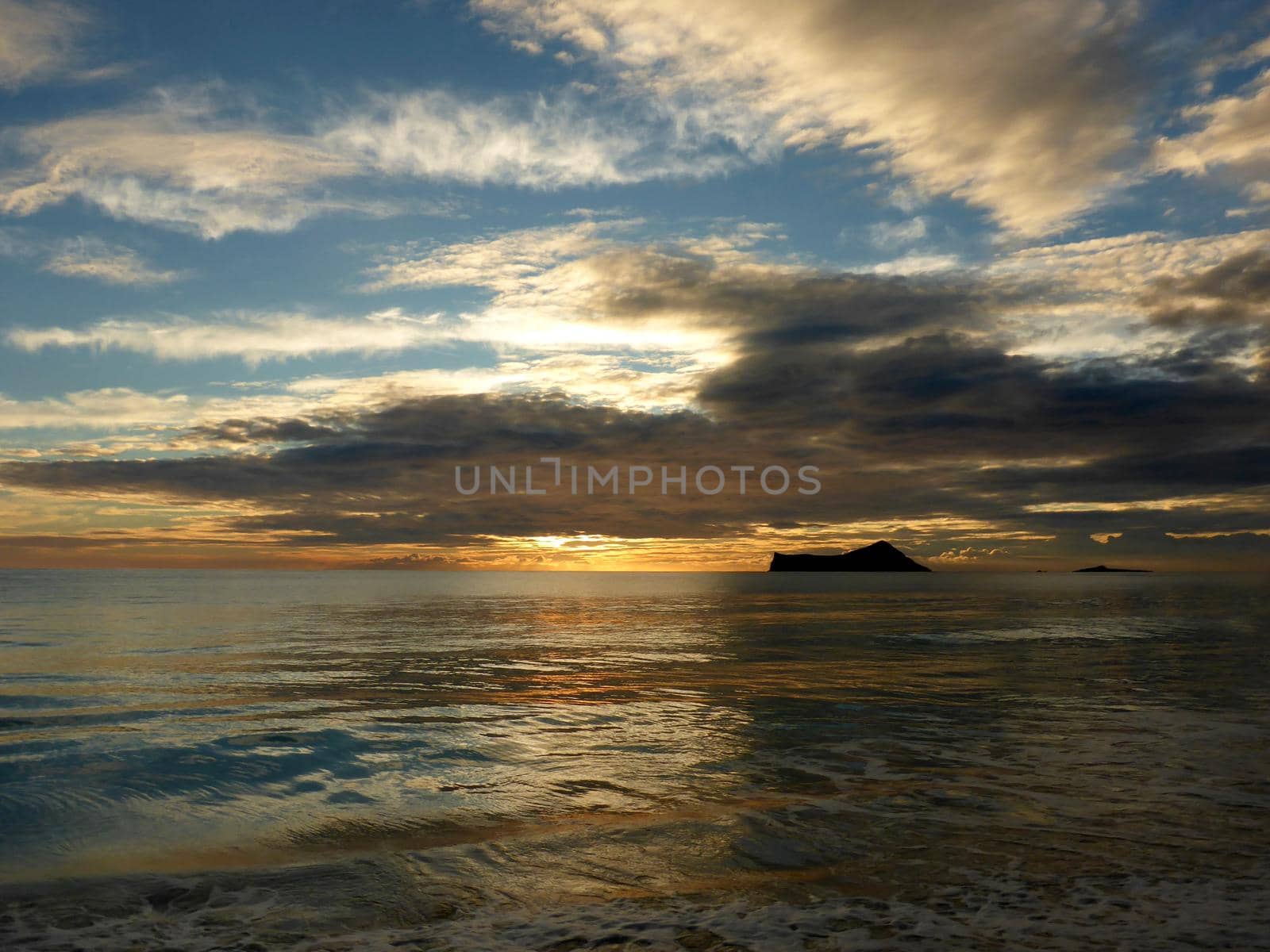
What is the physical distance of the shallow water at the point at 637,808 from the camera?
8.30 m

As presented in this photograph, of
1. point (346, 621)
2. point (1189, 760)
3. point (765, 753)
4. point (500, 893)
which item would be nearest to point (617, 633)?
point (346, 621)

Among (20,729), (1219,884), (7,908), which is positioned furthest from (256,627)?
(1219,884)

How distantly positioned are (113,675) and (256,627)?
25509 millimetres

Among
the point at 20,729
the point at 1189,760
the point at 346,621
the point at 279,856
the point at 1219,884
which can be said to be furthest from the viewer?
the point at 346,621

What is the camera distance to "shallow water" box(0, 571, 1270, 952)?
327 inches

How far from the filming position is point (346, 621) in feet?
197

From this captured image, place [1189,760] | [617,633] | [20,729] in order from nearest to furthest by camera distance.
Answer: [1189,760], [20,729], [617,633]

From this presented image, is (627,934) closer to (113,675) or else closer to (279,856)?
(279,856)

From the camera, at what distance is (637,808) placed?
1257 centimetres

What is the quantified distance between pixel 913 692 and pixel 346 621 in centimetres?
4730

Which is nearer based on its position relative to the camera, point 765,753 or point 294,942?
point 294,942

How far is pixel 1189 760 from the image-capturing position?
1512cm

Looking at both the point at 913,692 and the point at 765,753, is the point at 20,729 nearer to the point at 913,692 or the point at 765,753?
the point at 765,753

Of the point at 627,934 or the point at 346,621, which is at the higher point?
the point at 627,934
